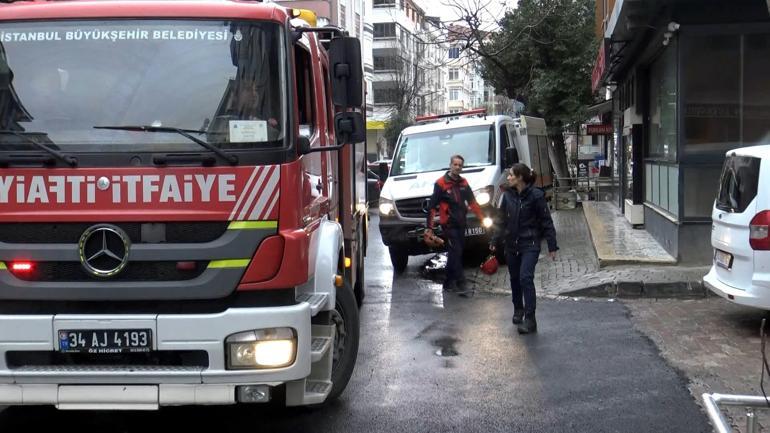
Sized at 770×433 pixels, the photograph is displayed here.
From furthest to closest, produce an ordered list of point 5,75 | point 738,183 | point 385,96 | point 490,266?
point 385,96, point 490,266, point 738,183, point 5,75

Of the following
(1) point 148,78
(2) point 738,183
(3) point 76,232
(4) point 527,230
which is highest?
(1) point 148,78

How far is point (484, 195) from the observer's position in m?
12.1

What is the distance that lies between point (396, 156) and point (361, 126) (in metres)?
8.71

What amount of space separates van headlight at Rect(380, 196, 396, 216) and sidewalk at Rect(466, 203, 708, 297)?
154 centimetres

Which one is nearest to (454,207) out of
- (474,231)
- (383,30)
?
(474,231)

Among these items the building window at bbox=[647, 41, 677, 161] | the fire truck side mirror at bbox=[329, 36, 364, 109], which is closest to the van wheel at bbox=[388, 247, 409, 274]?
the building window at bbox=[647, 41, 677, 161]

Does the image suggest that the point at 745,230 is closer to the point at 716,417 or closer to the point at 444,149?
the point at 716,417

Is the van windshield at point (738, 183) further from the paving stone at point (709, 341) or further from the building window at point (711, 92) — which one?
the building window at point (711, 92)

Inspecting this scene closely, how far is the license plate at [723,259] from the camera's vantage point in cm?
745

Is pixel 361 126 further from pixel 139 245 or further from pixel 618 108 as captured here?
pixel 618 108

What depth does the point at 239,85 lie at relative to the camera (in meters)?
4.41

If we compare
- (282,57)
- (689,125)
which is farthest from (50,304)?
(689,125)

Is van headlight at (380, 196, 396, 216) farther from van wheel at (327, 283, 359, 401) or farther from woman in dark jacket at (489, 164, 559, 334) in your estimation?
van wheel at (327, 283, 359, 401)

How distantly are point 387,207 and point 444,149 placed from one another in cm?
177
